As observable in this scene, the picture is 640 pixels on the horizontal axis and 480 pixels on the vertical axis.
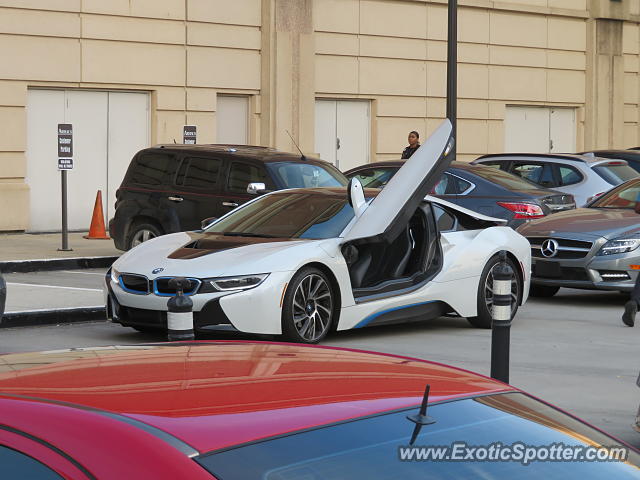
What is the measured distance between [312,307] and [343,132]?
1659 cm

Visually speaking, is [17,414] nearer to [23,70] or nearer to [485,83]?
[23,70]

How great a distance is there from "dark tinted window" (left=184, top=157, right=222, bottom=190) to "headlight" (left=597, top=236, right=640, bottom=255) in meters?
4.85

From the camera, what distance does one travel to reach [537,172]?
19.0 meters

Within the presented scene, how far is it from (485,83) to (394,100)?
293 centimetres

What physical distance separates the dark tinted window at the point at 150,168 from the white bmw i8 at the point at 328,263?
460cm

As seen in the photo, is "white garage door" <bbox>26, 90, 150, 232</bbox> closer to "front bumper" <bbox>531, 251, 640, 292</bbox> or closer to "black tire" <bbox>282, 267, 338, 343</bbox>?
"front bumper" <bbox>531, 251, 640, 292</bbox>

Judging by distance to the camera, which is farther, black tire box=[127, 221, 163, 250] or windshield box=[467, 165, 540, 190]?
windshield box=[467, 165, 540, 190]

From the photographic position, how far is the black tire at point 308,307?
33.3 feet

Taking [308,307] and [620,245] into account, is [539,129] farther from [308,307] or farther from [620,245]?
[308,307]

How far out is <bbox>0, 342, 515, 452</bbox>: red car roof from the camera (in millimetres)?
2566

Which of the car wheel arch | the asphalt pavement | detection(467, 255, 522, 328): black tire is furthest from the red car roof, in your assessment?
the asphalt pavement

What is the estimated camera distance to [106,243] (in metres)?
19.6

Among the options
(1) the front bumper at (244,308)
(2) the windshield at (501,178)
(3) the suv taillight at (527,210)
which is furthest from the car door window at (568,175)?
(1) the front bumper at (244,308)

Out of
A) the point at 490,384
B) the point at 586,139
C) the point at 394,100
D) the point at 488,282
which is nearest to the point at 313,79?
the point at 394,100
